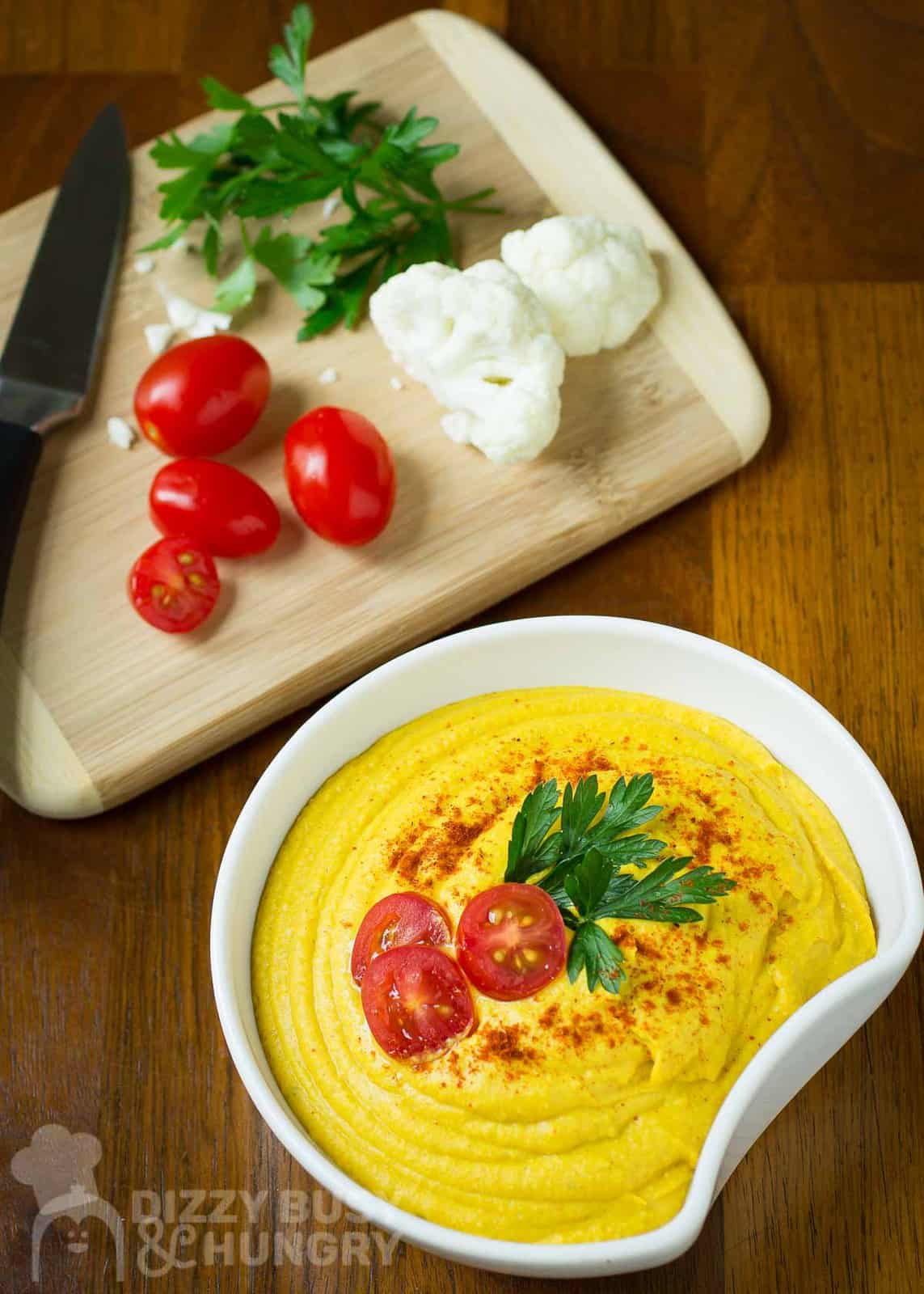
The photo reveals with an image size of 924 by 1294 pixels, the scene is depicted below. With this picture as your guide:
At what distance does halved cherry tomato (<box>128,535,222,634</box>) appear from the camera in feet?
6.75

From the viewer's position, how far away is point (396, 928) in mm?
1656

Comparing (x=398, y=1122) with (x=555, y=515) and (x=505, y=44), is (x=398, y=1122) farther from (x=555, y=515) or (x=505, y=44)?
(x=505, y=44)

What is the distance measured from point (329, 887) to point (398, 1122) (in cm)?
33

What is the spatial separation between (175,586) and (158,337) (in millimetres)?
510

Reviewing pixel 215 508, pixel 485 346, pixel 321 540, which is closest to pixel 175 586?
pixel 215 508

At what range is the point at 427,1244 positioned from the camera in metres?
1.49

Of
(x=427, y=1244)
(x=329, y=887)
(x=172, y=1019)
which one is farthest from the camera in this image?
(x=172, y=1019)

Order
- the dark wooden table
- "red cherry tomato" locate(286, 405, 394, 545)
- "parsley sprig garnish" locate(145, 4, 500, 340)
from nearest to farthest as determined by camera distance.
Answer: the dark wooden table → "red cherry tomato" locate(286, 405, 394, 545) → "parsley sprig garnish" locate(145, 4, 500, 340)

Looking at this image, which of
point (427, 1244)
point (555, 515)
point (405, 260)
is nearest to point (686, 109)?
point (405, 260)

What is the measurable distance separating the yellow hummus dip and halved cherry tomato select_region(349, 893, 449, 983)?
0.10 ft

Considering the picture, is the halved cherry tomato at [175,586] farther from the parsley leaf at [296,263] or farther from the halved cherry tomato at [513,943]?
the halved cherry tomato at [513,943]

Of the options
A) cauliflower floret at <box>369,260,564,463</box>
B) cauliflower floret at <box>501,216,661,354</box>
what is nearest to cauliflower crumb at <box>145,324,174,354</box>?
cauliflower floret at <box>369,260,564,463</box>

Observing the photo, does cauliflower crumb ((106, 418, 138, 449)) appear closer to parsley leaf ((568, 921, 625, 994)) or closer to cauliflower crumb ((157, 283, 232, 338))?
cauliflower crumb ((157, 283, 232, 338))

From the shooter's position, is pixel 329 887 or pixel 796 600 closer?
pixel 329 887
